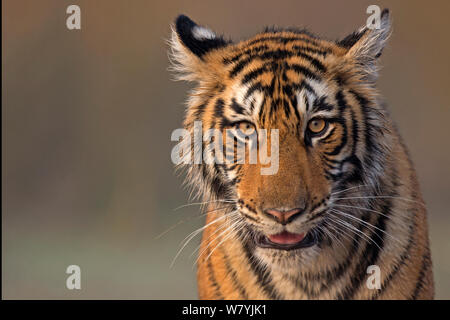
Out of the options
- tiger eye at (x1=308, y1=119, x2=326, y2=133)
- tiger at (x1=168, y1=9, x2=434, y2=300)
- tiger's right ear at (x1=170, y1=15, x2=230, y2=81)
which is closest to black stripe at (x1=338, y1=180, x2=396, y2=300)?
tiger at (x1=168, y1=9, x2=434, y2=300)

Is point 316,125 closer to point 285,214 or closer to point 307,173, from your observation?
point 307,173

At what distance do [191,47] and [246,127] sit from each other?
1.48 ft

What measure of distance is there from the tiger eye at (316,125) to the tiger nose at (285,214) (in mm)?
313

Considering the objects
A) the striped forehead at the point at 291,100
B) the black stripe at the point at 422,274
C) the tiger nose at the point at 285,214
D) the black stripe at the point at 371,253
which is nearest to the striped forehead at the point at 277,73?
the striped forehead at the point at 291,100

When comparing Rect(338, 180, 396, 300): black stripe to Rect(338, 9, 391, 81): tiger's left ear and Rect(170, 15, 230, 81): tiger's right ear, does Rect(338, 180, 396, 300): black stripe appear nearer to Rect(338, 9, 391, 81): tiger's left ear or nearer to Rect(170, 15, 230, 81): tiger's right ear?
Rect(338, 9, 391, 81): tiger's left ear

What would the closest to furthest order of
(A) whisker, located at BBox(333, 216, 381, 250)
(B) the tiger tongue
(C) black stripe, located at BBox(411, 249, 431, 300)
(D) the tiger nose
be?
1. (D) the tiger nose
2. (B) the tiger tongue
3. (A) whisker, located at BBox(333, 216, 381, 250)
4. (C) black stripe, located at BBox(411, 249, 431, 300)

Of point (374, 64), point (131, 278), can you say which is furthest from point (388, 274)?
point (131, 278)

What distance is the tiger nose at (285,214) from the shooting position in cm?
243

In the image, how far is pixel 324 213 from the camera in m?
2.54

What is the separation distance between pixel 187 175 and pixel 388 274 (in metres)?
0.84

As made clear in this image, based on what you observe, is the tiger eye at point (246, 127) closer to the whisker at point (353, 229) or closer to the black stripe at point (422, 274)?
the whisker at point (353, 229)

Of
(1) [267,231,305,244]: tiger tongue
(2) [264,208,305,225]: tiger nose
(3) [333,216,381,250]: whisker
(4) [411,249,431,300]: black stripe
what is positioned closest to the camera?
(2) [264,208,305,225]: tiger nose

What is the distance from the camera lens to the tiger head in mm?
2508
